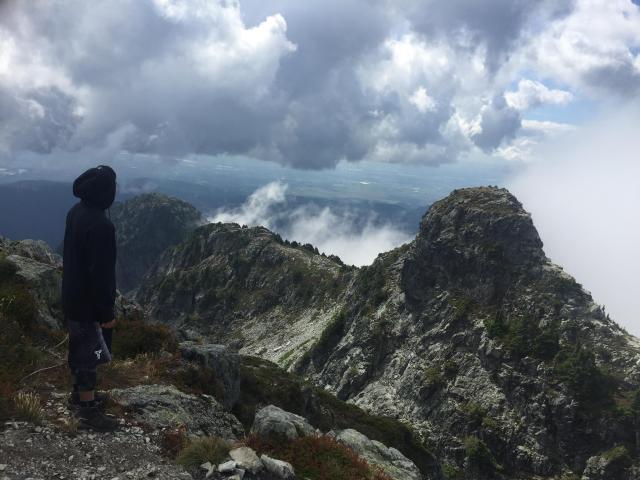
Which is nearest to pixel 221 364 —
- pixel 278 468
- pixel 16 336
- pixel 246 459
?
pixel 16 336

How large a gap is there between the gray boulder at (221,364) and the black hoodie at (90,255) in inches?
395

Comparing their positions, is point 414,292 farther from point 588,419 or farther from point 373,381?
point 588,419

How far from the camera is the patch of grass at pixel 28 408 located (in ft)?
31.3

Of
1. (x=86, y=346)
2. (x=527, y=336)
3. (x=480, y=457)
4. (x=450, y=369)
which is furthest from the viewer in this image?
(x=450, y=369)

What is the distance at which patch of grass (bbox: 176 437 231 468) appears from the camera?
9.46m

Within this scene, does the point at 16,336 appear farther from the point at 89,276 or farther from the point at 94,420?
the point at 89,276

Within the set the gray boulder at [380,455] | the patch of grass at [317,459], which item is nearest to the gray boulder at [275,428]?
the patch of grass at [317,459]

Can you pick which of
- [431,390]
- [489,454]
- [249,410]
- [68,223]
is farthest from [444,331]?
[68,223]

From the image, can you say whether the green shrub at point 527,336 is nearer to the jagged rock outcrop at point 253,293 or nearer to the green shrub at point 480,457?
the green shrub at point 480,457

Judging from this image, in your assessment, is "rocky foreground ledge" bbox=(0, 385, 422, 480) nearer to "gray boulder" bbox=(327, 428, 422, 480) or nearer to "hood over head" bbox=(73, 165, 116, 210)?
"hood over head" bbox=(73, 165, 116, 210)

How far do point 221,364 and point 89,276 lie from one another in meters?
12.1

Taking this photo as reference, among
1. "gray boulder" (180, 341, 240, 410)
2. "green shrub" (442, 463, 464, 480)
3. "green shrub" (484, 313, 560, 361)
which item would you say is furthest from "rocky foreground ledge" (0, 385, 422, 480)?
"green shrub" (484, 313, 560, 361)

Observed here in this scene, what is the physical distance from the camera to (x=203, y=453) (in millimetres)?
9617

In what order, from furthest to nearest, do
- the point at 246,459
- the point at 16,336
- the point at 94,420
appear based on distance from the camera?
the point at 16,336 < the point at 94,420 < the point at 246,459
